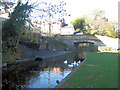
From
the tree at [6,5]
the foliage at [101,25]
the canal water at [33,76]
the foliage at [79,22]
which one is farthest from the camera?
the foliage at [79,22]

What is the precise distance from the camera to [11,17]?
520 inches

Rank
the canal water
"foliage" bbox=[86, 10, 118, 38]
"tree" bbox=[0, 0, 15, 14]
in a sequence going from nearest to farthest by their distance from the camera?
the canal water → "tree" bbox=[0, 0, 15, 14] → "foliage" bbox=[86, 10, 118, 38]

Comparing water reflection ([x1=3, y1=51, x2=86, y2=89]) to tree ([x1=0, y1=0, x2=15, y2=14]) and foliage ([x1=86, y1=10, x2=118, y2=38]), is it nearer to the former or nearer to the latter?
tree ([x1=0, y1=0, x2=15, y2=14])

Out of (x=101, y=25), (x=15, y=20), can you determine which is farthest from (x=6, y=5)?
(x=101, y=25)

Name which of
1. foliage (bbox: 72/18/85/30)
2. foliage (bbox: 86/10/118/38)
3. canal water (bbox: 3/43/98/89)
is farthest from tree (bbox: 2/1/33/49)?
foliage (bbox: 72/18/85/30)

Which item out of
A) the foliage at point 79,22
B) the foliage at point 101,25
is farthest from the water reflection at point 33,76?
the foliage at point 79,22

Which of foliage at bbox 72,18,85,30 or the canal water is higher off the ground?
foliage at bbox 72,18,85,30

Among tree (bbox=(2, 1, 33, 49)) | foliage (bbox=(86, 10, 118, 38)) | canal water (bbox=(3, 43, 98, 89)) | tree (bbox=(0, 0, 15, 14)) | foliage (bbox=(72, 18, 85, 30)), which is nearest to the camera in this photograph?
canal water (bbox=(3, 43, 98, 89))

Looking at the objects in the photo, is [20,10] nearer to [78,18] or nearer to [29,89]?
[29,89]

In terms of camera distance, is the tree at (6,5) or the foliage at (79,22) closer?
the tree at (6,5)

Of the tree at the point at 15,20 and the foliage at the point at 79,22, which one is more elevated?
the foliage at the point at 79,22

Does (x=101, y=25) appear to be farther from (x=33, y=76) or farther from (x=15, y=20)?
(x=33, y=76)

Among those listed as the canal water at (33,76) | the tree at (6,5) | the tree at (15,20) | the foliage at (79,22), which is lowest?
the canal water at (33,76)

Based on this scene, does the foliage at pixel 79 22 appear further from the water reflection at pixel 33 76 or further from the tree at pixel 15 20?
the water reflection at pixel 33 76
